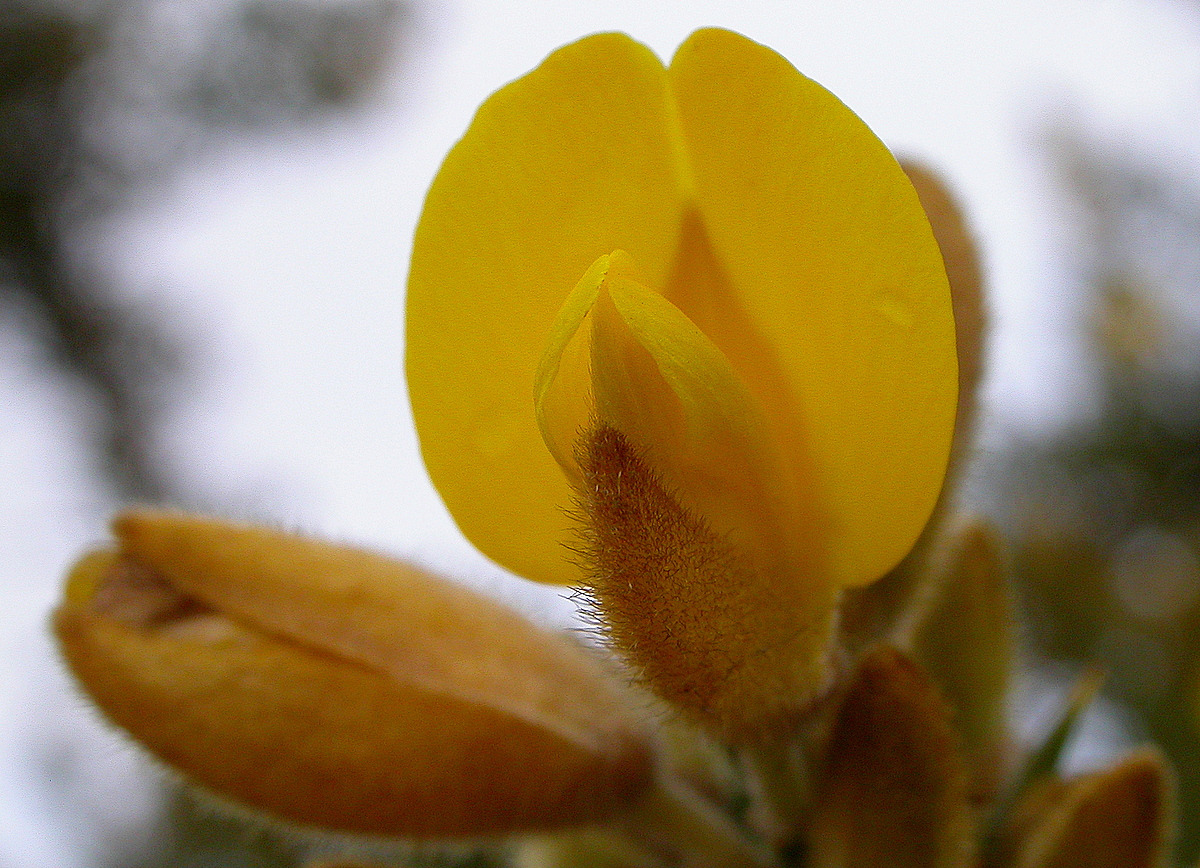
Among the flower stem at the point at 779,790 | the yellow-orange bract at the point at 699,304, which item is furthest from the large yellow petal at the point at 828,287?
the flower stem at the point at 779,790

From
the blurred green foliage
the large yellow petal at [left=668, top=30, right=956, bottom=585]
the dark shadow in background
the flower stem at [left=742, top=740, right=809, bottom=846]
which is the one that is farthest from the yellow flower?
the dark shadow in background

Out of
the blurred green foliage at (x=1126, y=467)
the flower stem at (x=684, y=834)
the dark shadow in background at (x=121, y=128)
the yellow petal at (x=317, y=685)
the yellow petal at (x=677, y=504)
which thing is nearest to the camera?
the yellow petal at (x=677, y=504)

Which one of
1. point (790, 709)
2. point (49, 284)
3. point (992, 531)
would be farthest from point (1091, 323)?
point (49, 284)

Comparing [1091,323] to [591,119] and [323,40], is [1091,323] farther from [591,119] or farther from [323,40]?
[591,119]

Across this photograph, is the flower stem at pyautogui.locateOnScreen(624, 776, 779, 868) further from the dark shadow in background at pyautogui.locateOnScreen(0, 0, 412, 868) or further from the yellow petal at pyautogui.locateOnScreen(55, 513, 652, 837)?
the dark shadow in background at pyautogui.locateOnScreen(0, 0, 412, 868)

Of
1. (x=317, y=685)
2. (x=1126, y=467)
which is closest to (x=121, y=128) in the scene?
(x=1126, y=467)

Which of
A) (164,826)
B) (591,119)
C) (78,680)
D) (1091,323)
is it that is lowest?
(164,826)

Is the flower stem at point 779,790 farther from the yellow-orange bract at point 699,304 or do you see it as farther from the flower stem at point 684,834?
the yellow-orange bract at point 699,304
